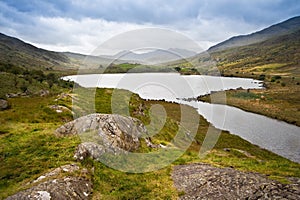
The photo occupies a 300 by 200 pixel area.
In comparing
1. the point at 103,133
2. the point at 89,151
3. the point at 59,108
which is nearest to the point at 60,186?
the point at 89,151

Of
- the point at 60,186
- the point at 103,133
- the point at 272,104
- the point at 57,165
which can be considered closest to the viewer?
the point at 60,186

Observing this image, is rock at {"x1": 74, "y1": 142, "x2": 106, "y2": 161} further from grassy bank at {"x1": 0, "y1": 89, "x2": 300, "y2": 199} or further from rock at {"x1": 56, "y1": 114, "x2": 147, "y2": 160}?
grassy bank at {"x1": 0, "y1": 89, "x2": 300, "y2": 199}

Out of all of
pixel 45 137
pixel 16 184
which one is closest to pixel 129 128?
pixel 45 137

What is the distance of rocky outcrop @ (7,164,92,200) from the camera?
12.8m

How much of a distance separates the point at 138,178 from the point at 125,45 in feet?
52.1

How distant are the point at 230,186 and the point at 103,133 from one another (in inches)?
424

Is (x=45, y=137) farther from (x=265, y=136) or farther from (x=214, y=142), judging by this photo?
(x=265, y=136)

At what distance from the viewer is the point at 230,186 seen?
15.2 m

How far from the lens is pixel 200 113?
80812 millimetres

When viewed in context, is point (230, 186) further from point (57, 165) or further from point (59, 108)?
point (59, 108)

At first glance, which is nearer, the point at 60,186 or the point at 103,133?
the point at 60,186

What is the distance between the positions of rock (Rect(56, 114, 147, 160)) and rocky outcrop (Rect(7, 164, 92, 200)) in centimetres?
Answer: 248

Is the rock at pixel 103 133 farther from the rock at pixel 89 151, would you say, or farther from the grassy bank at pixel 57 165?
A: the grassy bank at pixel 57 165

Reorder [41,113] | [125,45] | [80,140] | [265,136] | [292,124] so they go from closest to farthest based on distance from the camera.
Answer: [80,140]
[125,45]
[41,113]
[265,136]
[292,124]
